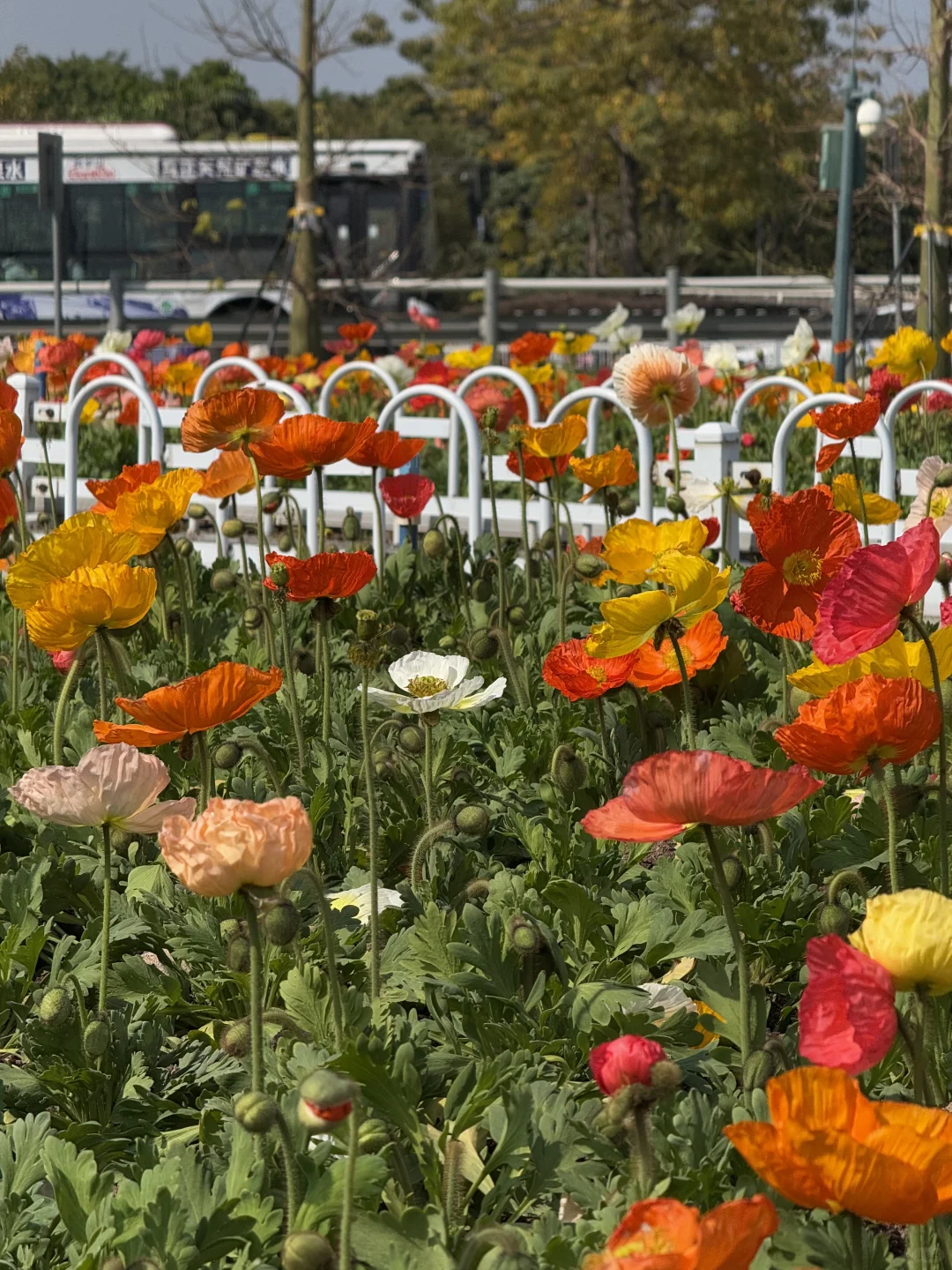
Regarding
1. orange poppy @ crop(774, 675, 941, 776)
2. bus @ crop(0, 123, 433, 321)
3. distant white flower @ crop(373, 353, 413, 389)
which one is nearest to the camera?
orange poppy @ crop(774, 675, 941, 776)

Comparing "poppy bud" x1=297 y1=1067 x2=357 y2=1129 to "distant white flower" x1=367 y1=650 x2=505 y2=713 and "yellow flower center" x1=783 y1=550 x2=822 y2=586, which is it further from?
"yellow flower center" x1=783 y1=550 x2=822 y2=586

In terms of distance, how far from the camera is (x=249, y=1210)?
1.23 metres

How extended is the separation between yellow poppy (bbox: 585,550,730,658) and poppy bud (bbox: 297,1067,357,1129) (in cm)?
86

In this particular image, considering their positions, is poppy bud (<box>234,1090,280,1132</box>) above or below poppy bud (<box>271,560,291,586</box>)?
below

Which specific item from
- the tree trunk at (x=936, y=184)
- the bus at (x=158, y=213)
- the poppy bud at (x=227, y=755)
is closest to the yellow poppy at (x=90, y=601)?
the poppy bud at (x=227, y=755)

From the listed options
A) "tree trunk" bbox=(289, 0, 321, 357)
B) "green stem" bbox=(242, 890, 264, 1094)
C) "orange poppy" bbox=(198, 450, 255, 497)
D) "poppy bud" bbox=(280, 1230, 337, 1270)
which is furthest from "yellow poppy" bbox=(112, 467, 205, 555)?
"tree trunk" bbox=(289, 0, 321, 357)

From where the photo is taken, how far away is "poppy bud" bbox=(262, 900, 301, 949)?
4.41 ft

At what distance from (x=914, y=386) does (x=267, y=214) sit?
17.3 m

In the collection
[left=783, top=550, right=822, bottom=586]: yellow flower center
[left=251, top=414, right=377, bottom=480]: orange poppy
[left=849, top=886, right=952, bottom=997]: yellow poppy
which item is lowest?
[left=849, top=886, right=952, bottom=997]: yellow poppy

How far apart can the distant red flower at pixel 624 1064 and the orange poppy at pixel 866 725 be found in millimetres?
333

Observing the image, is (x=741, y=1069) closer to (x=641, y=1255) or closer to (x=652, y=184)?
(x=641, y=1255)

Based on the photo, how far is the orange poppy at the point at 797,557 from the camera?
1923mm

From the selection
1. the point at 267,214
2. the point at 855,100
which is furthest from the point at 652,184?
the point at 855,100

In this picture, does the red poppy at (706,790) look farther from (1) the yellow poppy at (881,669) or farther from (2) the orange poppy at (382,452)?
(2) the orange poppy at (382,452)
